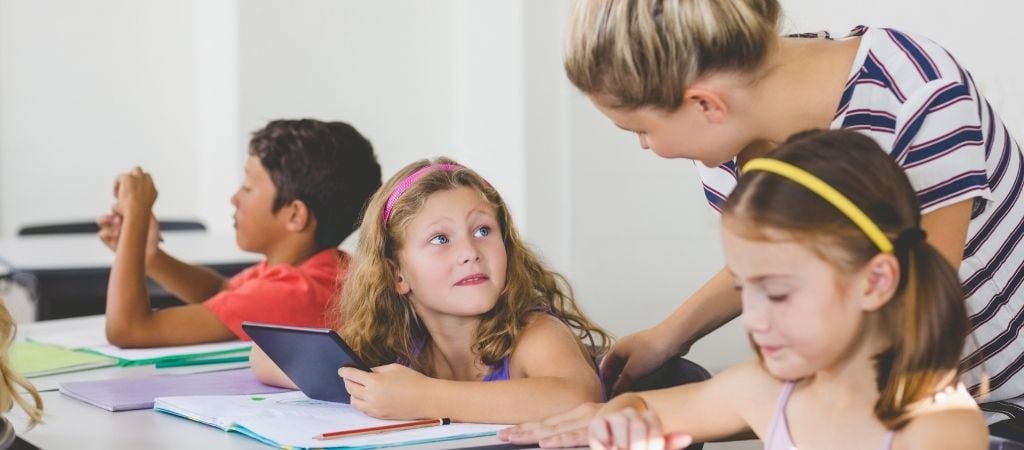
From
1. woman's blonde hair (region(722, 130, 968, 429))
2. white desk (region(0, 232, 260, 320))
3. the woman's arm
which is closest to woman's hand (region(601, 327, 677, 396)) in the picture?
the woman's arm

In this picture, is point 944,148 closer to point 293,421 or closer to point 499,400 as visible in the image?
point 499,400

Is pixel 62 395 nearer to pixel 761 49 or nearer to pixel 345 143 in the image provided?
pixel 345 143

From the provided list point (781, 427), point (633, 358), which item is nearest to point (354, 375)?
point (633, 358)

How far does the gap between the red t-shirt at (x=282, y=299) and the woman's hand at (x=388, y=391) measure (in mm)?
625

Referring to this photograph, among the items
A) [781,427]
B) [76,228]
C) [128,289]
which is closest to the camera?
[781,427]

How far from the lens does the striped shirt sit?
51.8 inches

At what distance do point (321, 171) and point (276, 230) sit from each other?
13 centimetres

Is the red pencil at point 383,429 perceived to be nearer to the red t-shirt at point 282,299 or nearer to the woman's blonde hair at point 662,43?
the woman's blonde hair at point 662,43

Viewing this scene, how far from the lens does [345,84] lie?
5191 mm

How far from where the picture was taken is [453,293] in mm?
1691

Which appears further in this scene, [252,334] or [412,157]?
[412,157]

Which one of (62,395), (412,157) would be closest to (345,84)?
(412,157)

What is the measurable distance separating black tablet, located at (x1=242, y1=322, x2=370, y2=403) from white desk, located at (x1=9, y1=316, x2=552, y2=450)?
13 cm

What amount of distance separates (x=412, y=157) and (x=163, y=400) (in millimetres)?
3811
